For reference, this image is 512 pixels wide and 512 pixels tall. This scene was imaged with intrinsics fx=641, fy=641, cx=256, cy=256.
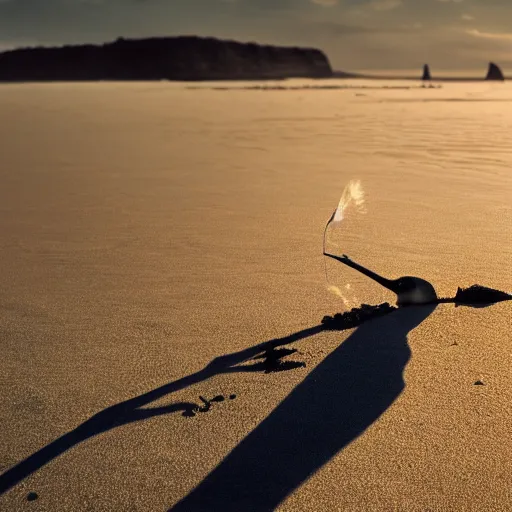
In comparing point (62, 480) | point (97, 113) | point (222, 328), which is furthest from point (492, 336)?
point (97, 113)

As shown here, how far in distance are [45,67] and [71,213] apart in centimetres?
11345

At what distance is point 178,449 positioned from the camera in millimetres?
1865

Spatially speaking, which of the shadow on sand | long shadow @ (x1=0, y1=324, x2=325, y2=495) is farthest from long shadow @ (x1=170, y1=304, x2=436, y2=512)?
long shadow @ (x1=0, y1=324, x2=325, y2=495)

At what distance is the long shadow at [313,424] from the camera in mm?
1682

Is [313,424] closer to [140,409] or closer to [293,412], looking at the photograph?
[293,412]

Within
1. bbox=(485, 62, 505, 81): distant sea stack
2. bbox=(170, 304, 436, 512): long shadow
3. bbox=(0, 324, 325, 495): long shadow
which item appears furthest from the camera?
bbox=(485, 62, 505, 81): distant sea stack

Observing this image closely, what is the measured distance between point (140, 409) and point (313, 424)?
0.56 metres

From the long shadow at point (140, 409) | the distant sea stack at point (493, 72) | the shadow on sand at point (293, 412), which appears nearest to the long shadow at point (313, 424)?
the shadow on sand at point (293, 412)

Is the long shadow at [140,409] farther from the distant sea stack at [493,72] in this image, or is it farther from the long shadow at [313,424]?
the distant sea stack at [493,72]

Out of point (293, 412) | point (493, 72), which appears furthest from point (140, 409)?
point (493, 72)

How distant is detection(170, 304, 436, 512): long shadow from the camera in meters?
1.68

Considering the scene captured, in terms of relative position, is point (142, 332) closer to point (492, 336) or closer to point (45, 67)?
point (492, 336)

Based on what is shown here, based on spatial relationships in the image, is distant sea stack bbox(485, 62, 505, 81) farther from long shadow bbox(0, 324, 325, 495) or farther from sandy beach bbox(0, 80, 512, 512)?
long shadow bbox(0, 324, 325, 495)

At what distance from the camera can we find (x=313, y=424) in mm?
1992
